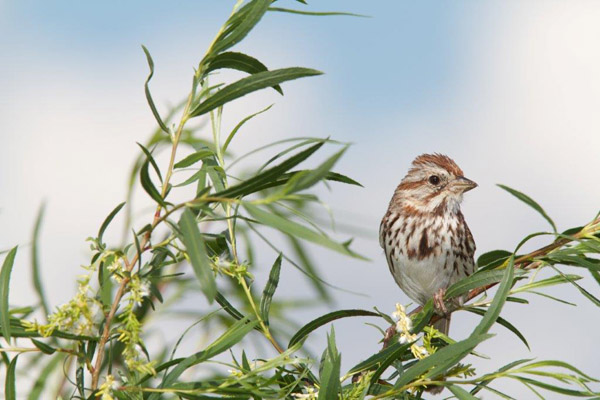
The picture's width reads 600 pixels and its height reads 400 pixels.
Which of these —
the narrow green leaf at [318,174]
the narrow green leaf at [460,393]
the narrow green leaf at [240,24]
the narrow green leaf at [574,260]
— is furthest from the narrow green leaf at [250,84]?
the narrow green leaf at [574,260]

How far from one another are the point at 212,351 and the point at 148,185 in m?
0.69

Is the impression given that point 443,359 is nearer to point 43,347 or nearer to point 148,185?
point 148,185

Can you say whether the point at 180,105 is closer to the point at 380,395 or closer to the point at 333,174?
the point at 333,174

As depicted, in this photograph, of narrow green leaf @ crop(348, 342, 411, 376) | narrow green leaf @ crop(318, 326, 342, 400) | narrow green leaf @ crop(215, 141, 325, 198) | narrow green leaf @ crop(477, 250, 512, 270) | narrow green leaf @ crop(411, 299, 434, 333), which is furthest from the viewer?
narrow green leaf @ crop(477, 250, 512, 270)

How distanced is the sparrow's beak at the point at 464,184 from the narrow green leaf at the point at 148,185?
14.6ft

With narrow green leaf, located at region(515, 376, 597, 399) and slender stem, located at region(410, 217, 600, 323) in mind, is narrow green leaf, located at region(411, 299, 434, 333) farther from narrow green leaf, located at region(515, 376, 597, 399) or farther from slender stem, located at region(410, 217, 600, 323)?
narrow green leaf, located at region(515, 376, 597, 399)

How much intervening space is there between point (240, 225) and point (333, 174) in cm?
162

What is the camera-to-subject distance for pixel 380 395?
2.85 metres

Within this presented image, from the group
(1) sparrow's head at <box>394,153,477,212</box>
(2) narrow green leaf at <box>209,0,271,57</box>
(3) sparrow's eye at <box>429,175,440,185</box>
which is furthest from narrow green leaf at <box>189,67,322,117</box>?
(3) sparrow's eye at <box>429,175,440,185</box>

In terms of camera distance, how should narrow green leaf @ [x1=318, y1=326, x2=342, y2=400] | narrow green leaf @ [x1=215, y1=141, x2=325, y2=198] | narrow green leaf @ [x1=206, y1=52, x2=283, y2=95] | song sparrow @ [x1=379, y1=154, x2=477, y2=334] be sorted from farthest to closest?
song sparrow @ [x1=379, y1=154, x2=477, y2=334] < narrow green leaf @ [x1=206, y1=52, x2=283, y2=95] < narrow green leaf @ [x1=318, y1=326, x2=342, y2=400] < narrow green leaf @ [x1=215, y1=141, x2=325, y2=198]

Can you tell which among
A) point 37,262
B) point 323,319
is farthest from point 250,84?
point 37,262

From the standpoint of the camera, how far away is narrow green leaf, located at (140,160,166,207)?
96.0 inches

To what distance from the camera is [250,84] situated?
8.95 feet

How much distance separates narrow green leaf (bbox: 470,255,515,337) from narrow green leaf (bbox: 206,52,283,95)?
108 centimetres
